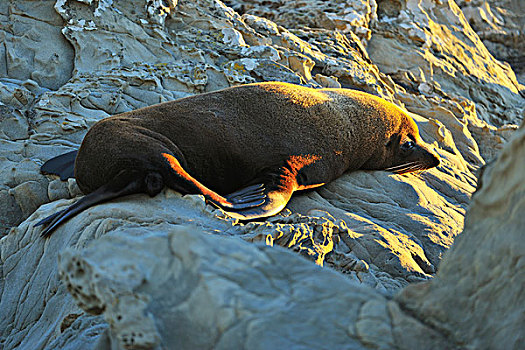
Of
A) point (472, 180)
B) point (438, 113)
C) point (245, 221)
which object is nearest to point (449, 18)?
point (438, 113)

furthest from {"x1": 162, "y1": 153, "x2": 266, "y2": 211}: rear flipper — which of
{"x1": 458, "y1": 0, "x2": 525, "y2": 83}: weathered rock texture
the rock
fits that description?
{"x1": 458, "y1": 0, "x2": 525, "y2": 83}: weathered rock texture

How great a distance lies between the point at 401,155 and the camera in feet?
17.9

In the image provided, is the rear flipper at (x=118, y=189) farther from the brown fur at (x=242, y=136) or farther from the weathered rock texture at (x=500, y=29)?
the weathered rock texture at (x=500, y=29)

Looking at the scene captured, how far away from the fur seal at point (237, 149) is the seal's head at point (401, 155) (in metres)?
0.01

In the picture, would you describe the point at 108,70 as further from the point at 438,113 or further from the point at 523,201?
the point at 523,201

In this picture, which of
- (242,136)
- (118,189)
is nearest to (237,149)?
(242,136)

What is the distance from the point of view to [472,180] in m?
5.73

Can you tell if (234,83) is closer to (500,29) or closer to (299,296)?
(299,296)

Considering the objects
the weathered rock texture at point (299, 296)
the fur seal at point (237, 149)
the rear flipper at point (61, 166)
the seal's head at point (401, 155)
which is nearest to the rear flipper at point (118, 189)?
the fur seal at point (237, 149)

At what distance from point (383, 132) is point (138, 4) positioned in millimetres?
3551

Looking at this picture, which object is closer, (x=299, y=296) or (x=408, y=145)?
(x=299, y=296)

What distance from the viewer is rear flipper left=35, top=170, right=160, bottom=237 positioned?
363cm

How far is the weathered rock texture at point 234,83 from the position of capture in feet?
10.6

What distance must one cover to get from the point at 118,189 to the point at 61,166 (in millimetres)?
1123
